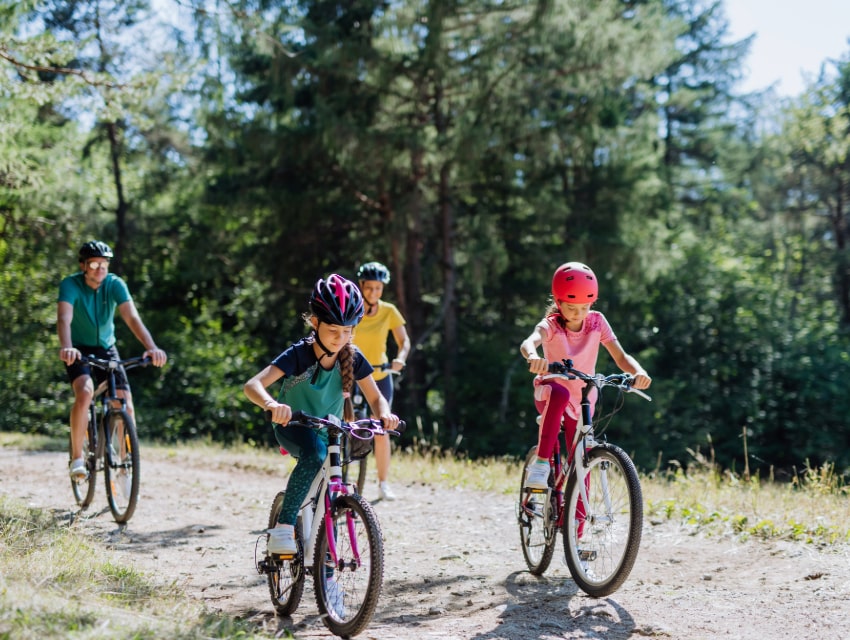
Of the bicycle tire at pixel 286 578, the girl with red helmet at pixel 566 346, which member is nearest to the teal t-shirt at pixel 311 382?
the bicycle tire at pixel 286 578

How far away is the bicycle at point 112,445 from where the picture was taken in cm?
744

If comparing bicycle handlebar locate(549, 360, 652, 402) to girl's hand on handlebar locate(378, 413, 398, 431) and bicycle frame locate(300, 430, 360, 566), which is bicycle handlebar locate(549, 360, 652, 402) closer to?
girl's hand on handlebar locate(378, 413, 398, 431)

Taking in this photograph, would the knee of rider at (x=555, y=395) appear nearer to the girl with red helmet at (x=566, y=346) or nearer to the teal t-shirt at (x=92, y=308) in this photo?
the girl with red helmet at (x=566, y=346)

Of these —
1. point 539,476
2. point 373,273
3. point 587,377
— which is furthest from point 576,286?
point 373,273

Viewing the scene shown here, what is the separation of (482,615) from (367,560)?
101 cm

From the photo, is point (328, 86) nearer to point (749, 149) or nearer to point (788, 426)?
point (788, 426)

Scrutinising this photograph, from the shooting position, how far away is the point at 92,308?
7711 mm

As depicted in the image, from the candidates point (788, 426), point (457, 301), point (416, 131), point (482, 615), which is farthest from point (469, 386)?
point (482, 615)

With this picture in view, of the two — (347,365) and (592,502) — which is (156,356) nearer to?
(347,365)

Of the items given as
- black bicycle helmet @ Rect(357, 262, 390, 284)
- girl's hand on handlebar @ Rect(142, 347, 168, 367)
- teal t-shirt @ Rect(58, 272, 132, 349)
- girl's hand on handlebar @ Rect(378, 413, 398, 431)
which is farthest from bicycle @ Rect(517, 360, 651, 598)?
teal t-shirt @ Rect(58, 272, 132, 349)

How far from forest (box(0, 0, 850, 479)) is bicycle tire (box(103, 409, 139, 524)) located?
6.43 metres

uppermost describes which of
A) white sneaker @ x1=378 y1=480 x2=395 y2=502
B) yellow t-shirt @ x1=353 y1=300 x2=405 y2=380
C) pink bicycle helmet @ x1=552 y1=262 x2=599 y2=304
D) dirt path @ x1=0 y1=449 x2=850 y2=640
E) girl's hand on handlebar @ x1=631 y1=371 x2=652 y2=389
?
pink bicycle helmet @ x1=552 y1=262 x2=599 y2=304

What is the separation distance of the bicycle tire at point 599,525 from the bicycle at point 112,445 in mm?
3675

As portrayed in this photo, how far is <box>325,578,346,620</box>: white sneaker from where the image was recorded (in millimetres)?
4688
